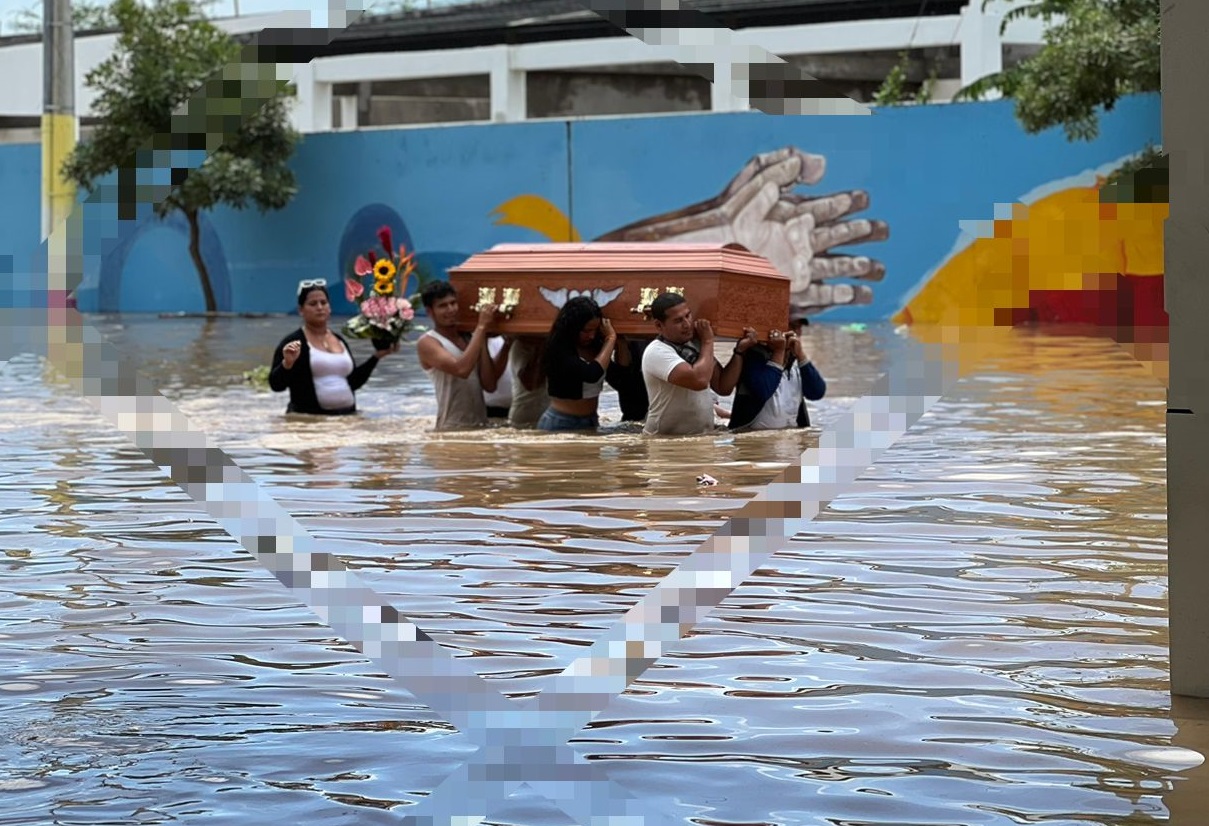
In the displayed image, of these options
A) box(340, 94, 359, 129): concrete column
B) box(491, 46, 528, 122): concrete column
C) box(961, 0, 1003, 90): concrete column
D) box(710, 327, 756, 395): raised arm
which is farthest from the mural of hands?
box(710, 327, 756, 395): raised arm

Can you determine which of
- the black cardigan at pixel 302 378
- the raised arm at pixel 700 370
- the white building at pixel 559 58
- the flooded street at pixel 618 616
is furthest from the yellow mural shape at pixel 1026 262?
the white building at pixel 559 58

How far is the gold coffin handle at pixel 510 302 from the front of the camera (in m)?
11.0

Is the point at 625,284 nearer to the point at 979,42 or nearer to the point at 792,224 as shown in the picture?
the point at 792,224

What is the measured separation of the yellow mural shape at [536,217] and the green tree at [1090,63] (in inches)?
300

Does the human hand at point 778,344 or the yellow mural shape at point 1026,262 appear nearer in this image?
the yellow mural shape at point 1026,262

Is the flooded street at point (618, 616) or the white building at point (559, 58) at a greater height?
the white building at point (559, 58)

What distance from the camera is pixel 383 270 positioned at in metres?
12.0

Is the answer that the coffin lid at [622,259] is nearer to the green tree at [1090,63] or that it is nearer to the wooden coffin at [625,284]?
the wooden coffin at [625,284]

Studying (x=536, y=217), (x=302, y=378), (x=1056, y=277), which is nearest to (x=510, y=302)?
(x=302, y=378)

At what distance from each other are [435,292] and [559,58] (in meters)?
20.7

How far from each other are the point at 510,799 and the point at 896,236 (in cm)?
2080

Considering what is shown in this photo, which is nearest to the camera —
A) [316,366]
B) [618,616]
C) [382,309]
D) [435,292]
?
[618,616]

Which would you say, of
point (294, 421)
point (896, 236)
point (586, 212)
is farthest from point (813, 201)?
point (294, 421)
